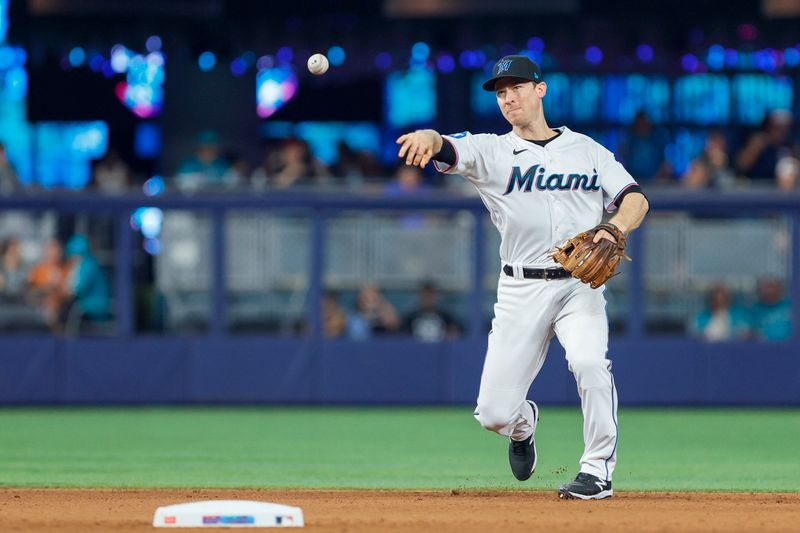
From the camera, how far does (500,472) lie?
8.54 meters

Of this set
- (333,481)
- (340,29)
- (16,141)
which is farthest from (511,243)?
(16,141)

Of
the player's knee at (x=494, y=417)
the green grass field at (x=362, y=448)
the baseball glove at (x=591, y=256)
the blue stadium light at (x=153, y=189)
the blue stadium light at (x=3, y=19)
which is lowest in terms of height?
the green grass field at (x=362, y=448)

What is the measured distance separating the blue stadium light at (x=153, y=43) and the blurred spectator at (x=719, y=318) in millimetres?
6230

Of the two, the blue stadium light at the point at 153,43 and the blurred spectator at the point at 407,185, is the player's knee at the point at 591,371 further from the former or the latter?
the blue stadium light at the point at 153,43

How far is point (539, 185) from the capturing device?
698 centimetres

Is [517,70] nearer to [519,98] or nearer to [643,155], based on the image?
[519,98]

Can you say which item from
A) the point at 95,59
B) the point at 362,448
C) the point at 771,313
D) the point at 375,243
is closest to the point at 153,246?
the point at 375,243

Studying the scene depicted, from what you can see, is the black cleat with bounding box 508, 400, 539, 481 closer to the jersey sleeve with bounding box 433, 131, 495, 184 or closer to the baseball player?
the baseball player

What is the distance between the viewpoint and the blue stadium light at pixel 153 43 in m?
15.7

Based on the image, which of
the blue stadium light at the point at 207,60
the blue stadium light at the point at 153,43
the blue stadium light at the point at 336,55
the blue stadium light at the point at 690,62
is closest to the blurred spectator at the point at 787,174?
the blue stadium light at the point at 690,62

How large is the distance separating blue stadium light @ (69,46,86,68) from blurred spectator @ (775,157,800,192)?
7210 mm

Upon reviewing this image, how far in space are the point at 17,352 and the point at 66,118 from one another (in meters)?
5.05

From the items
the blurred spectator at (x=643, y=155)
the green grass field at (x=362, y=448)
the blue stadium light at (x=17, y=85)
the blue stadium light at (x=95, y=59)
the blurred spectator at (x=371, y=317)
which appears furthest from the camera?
the blue stadium light at (x=17, y=85)

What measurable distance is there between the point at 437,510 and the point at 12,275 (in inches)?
316
